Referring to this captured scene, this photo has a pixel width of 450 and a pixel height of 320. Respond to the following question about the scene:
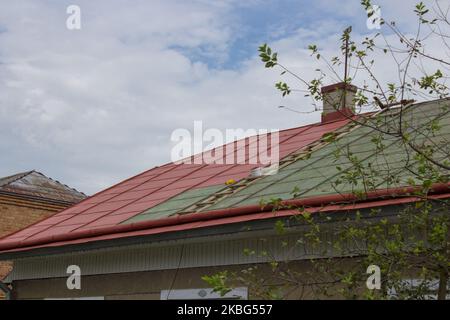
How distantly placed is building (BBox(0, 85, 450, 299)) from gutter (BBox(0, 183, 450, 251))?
0.02 meters

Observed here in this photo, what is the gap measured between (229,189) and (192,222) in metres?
1.65

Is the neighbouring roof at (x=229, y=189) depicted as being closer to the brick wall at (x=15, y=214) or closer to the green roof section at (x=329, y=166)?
the green roof section at (x=329, y=166)

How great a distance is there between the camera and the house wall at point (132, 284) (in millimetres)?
10230

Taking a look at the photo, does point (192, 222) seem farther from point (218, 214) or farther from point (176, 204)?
point (176, 204)

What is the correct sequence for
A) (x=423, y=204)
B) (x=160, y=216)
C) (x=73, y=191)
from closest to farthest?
(x=423, y=204) < (x=160, y=216) < (x=73, y=191)

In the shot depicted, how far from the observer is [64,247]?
1177cm

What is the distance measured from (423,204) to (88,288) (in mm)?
7108

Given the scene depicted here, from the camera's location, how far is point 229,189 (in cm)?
1158

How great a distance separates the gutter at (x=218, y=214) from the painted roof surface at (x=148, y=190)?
0.29 m

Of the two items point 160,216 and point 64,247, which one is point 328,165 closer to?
point 160,216

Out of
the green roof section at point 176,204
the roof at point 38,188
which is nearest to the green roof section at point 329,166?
the green roof section at point 176,204

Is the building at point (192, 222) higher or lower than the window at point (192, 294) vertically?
higher

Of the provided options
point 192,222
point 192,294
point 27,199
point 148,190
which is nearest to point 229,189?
point 192,222
